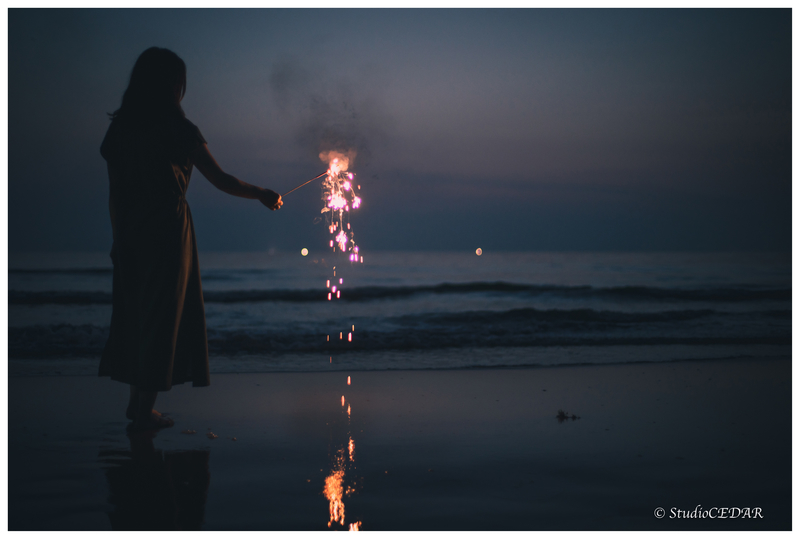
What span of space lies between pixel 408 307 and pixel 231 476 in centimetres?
1456

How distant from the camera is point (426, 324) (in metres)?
11.2

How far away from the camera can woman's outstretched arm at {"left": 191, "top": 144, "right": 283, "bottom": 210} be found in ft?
10.1

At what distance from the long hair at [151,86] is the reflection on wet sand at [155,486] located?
5.91 ft

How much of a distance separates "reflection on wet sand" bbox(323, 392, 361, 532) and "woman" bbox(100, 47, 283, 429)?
Answer: 1012 mm

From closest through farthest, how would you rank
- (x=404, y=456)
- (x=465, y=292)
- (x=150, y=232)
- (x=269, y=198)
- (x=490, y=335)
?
1. (x=404, y=456)
2. (x=150, y=232)
3. (x=269, y=198)
4. (x=490, y=335)
5. (x=465, y=292)

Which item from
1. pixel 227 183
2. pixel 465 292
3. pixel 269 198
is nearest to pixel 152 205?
pixel 227 183

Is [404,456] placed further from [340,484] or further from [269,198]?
[269,198]

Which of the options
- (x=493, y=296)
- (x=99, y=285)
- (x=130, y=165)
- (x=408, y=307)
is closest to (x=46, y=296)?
(x=99, y=285)

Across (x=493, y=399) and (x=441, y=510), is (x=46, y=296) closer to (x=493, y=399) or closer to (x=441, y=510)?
(x=493, y=399)

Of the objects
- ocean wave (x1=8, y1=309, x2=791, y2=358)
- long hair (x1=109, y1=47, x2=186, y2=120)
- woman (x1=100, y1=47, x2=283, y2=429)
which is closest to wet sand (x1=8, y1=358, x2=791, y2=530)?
woman (x1=100, y1=47, x2=283, y2=429)

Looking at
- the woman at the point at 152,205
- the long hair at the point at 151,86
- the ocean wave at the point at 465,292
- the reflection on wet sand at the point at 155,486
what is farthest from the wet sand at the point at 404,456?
the ocean wave at the point at 465,292

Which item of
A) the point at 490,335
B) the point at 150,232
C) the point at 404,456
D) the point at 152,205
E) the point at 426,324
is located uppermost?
the point at 426,324

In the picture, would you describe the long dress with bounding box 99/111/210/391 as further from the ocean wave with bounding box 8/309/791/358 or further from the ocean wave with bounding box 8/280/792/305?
the ocean wave with bounding box 8/280/792/305

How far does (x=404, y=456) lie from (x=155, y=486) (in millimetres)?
1147
